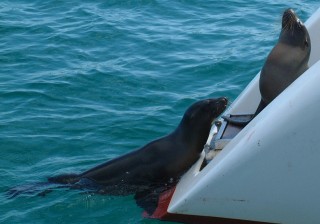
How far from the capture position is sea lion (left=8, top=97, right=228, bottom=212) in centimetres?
673

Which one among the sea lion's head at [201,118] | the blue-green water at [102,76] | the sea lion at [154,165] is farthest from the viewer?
the blue-green water at [102,76]

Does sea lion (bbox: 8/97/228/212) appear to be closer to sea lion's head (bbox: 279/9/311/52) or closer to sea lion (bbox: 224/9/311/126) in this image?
sea lion (bbox: 224/9/311/126)

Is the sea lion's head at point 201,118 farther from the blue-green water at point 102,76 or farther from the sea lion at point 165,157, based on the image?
the blue-green water at point 102,76

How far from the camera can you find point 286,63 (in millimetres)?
6852

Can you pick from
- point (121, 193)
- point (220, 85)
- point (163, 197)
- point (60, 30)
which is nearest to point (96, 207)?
point (121, 193)

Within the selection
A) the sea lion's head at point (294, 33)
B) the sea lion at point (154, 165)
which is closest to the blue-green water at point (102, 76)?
the sea lion at point (154, 165)

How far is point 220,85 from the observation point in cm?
1018

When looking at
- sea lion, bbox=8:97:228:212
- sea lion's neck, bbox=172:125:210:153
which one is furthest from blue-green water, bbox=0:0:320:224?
sea lion's neck, bbox=172:125:210:153

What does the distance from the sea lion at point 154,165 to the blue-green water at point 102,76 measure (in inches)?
6.1

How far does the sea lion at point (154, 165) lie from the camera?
6.73m

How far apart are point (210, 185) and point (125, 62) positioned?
628 cm

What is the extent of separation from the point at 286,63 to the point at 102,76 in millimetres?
4087

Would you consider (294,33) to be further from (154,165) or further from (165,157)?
(154,165)

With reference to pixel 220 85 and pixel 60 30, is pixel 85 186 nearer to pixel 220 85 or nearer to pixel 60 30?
pixel 220 85
